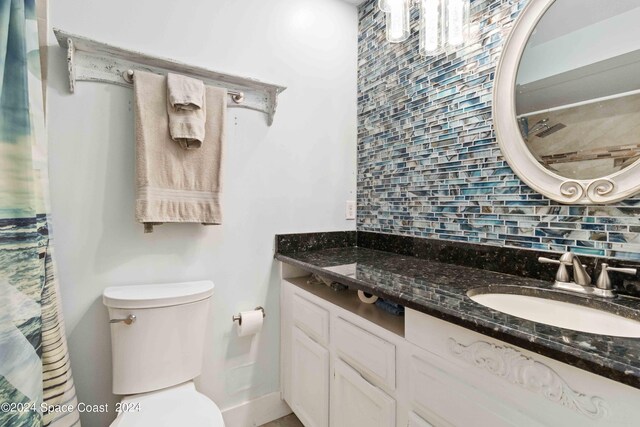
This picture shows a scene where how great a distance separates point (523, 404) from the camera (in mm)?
646

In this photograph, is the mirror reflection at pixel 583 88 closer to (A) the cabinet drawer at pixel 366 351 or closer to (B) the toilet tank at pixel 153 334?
(A) the cabinet drawer at pixel 366 351

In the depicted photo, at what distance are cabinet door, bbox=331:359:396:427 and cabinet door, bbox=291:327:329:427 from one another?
2.6 inches

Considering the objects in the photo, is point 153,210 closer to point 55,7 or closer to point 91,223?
point 91,223

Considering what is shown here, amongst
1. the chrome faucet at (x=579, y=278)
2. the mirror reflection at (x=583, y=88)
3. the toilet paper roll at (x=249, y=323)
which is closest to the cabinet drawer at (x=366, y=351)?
the toilet paper roll at (x=249, y=323)

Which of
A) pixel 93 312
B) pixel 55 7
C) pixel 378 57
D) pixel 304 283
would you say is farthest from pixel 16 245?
pixel 378 57

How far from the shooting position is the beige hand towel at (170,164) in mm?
1235

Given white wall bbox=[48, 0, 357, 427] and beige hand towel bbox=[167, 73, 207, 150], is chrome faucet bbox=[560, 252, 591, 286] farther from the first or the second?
beige hand towel bbox=[167, 73, 207, 150]

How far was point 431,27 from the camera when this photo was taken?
1.29 m

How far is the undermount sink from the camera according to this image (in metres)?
0.80

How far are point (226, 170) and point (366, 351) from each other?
3.46 feet

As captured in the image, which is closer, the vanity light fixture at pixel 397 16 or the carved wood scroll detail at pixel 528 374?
the carved wood scroll detail at pixel 528 374

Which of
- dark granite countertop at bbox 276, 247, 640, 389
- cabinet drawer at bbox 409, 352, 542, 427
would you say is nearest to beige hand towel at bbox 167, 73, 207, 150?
dark granite countertop at bbox 276, 247, 640, 389

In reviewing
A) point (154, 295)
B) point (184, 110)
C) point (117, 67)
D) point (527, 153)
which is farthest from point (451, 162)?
point (117, 67)

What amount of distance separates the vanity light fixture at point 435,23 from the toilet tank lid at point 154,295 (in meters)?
1.43
